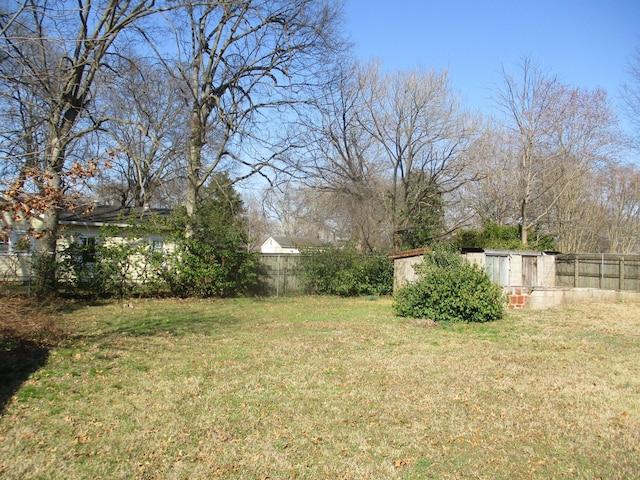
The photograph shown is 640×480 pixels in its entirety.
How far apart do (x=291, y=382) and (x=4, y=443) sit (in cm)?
297

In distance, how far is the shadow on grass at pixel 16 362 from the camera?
536cm

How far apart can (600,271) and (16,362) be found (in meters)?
20.3

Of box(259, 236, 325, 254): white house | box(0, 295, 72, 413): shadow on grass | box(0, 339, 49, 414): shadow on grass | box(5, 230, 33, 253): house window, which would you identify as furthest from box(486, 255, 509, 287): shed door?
box(259, 236, 325, 254): white house

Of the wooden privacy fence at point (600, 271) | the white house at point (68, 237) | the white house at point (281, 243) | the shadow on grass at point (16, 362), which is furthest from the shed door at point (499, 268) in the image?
the white house at point (281, 243)

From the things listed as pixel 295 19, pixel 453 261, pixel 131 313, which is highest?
pixel 295 19

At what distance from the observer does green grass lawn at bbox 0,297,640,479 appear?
→ 12.4ft

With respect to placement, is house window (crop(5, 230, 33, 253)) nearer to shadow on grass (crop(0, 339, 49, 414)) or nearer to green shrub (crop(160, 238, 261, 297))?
green shrub (crop(160, 238, 261, 297))

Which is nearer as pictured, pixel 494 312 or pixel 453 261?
pixel 494 312

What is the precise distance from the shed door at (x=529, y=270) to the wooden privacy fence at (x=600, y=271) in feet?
12.7

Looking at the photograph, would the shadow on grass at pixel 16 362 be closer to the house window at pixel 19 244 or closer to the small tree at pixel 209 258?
the house window at pixel 19 244

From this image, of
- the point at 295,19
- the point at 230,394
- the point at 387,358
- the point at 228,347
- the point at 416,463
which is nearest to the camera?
the point at 416,463

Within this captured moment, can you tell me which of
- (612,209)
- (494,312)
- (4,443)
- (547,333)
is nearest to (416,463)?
(4,443)

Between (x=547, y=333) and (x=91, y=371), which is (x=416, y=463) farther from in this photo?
(x=547, y=333)

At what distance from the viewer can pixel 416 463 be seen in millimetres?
3828
